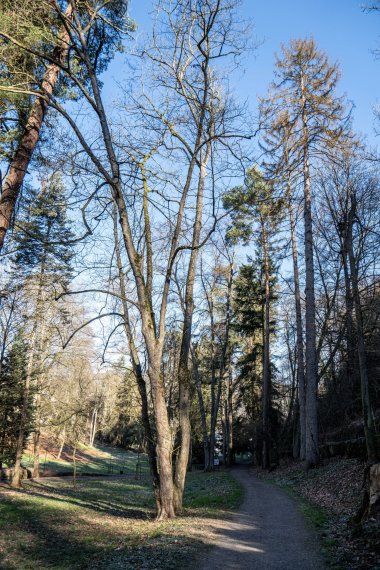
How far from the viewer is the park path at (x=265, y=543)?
17.7ft

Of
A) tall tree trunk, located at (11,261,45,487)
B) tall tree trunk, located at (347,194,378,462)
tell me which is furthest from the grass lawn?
tall tree trunk, located at (11,261,45,487)

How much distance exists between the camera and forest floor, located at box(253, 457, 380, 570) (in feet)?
17.3

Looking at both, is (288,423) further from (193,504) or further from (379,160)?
(379,160)

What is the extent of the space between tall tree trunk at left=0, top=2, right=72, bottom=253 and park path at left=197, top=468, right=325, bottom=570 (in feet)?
21.2

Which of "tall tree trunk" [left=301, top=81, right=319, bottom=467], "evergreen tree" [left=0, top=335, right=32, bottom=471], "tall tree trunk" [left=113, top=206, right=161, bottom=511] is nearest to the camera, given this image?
"tall tree trunk" [left=113, top=206, right=161, bottom=511]

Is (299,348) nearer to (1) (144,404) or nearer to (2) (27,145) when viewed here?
(1) (144,404)

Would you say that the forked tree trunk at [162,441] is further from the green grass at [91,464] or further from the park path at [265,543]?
the green grass at [91,464]

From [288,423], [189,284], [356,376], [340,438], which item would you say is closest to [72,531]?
[189,284]

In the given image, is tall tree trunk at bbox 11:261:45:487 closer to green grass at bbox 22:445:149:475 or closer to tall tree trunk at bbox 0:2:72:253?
green grass at bbox 22:445:149:475

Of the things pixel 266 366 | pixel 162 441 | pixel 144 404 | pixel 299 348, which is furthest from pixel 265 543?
pixel 266 366

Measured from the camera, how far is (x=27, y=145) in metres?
7.99

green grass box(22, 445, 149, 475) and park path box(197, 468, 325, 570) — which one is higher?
park path box(197, 468, 325, 570)

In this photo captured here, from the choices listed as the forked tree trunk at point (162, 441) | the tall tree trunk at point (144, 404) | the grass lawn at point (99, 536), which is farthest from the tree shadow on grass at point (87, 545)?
the tall tree trunk at point (144, 404)

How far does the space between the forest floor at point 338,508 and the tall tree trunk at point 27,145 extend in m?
7.51
